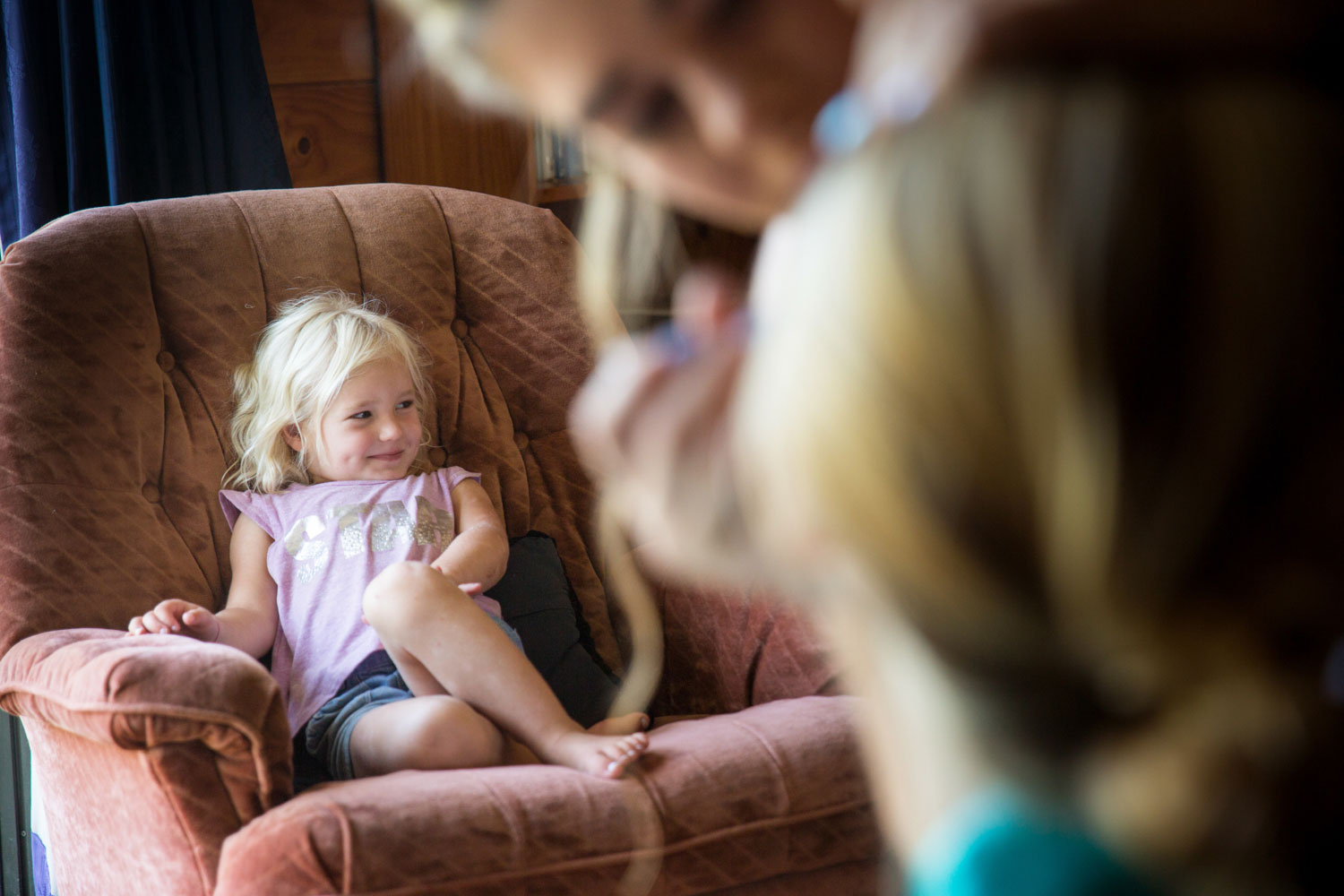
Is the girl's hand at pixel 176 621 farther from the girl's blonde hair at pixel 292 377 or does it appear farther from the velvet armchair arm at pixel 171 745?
the girl's blonde hair at pixel 292 377

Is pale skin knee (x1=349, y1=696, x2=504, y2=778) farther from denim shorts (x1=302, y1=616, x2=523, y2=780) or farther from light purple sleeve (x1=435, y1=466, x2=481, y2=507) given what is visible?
light purple sleeve (x1=435, y1=466, x2=481, y2=507)

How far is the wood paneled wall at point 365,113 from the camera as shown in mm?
2381

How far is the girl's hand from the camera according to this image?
1.38 metres

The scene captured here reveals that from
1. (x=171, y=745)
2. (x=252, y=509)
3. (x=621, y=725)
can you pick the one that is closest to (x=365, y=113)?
(x=252, y=509)

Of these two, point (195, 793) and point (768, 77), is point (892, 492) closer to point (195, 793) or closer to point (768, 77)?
point (768, 77)

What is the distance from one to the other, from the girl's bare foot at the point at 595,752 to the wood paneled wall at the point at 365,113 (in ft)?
4.66

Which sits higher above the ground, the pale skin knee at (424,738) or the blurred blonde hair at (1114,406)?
the blurred blonde hair at (1114,406)

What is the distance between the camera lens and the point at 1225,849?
0.31 metres

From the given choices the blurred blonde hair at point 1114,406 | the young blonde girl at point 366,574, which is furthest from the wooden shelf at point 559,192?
the blurred blonde hair at point 1114,406

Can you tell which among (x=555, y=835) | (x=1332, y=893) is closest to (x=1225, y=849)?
(x=1332, y=893)

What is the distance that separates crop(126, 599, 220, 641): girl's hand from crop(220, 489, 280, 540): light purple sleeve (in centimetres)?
20

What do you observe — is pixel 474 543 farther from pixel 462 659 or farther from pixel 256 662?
pixel 256 662

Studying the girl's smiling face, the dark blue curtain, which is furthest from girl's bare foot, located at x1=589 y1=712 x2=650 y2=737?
the dark blue curtain

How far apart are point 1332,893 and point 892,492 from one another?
0.17 m
